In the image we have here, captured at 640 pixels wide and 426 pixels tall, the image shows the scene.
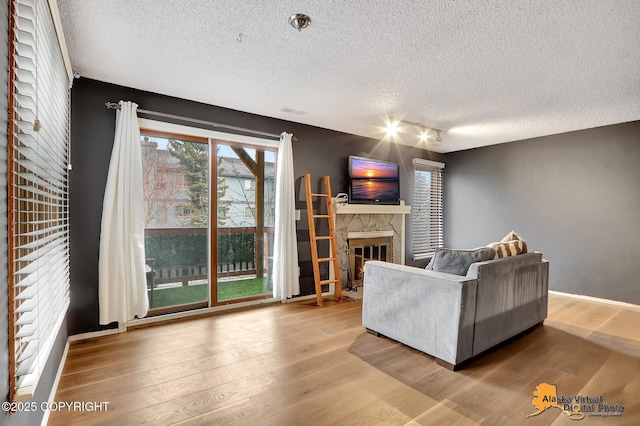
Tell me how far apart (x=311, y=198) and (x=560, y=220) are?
142 inches

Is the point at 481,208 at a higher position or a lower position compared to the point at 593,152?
lower

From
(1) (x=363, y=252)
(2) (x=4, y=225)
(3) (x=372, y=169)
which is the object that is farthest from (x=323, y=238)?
(2) (x=4, y=225)

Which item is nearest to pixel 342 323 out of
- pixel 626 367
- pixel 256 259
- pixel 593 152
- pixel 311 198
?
pixel 256 259

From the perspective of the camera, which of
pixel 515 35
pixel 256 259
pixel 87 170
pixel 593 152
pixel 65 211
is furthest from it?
pixel 593 152

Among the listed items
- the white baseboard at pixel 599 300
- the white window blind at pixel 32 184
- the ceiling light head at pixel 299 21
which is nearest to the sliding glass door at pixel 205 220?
the white window blind at pixel 32 184

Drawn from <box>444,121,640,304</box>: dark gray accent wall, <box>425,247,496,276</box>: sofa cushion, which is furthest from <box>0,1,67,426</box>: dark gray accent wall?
<box>444,121,640,304</box>: dark gray accent wall

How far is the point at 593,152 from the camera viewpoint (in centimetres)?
423

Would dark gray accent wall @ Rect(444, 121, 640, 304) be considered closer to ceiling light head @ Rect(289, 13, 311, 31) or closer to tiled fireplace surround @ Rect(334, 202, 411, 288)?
tiled fireplace surround @ Rect(334, 202, 411, 288)

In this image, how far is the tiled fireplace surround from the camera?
181 inches

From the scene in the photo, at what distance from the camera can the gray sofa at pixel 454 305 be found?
231 centimetres

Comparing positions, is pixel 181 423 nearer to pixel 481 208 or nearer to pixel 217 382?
pixel 217 382

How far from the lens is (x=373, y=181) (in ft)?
16.0

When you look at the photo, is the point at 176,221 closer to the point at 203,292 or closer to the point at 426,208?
the point at 203,292

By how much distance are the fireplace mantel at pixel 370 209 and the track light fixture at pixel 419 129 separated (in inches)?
44.1
